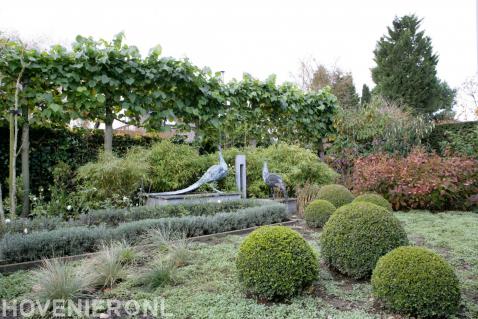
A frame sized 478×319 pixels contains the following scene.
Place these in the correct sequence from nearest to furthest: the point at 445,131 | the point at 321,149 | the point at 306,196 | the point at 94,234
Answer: the point at 94,234 → the point at 306,196 → the point at 445,131 → the point at 321,149

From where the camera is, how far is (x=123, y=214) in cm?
509

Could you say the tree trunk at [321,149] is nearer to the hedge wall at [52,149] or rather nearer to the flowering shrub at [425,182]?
the flowering shrub at [425,182]

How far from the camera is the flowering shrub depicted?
6859 millimetres

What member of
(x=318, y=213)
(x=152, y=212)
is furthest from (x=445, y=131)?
(x=152, y=212)

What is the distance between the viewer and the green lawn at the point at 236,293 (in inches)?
95.7

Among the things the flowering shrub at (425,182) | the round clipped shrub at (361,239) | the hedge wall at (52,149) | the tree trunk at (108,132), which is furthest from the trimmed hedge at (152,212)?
the flowering shrub at (425,182)

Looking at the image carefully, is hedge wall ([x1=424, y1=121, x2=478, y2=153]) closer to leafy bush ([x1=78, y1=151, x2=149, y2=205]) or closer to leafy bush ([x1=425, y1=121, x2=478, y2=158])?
leafy bush ([x1=425, y1=121, x2=478, y2=158])

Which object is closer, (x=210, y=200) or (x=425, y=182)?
(x=210, y=200)

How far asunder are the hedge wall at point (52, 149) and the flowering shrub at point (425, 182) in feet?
20.2

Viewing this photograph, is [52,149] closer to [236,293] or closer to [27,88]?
[27,88]

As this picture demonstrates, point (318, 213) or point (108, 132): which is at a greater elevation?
point (108, 132)

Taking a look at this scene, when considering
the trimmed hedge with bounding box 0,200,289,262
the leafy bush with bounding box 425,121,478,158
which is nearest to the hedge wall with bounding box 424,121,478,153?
the leafy bush with bounding box 425,121,478,158

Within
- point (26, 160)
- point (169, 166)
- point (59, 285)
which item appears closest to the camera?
point (59, 285)

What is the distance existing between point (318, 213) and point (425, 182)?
308 centimetres
